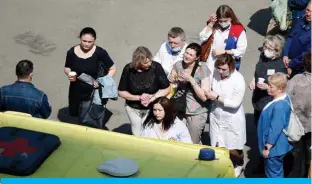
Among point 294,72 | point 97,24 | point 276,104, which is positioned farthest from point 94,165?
point 97,24

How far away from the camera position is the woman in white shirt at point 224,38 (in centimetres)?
838

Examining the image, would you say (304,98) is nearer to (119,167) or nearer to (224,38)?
(224,38)

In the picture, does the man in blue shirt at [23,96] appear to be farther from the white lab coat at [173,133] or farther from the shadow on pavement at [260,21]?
the shadow on pavement at [260,21]

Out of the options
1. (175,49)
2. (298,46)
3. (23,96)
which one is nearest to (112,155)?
(23,96)

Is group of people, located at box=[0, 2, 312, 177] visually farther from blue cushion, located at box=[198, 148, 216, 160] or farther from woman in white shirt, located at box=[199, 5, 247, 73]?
blue cushion, located at box=[198, 148, 216, 160]

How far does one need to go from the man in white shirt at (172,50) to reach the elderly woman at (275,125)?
4.25 ft

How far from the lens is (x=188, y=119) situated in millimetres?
7867

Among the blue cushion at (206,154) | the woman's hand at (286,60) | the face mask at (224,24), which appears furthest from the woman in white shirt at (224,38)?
the blue cushion at (206,154)

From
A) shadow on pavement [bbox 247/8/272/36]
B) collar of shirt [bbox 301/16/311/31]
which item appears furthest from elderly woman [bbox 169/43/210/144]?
shadow on pavement [bbox 247/8/272/36]

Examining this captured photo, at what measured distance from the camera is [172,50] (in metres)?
8.16

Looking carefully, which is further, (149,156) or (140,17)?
(140,17)

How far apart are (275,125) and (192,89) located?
3.56ft

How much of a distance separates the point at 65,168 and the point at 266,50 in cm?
338

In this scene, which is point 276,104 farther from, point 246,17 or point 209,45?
point 246,17
